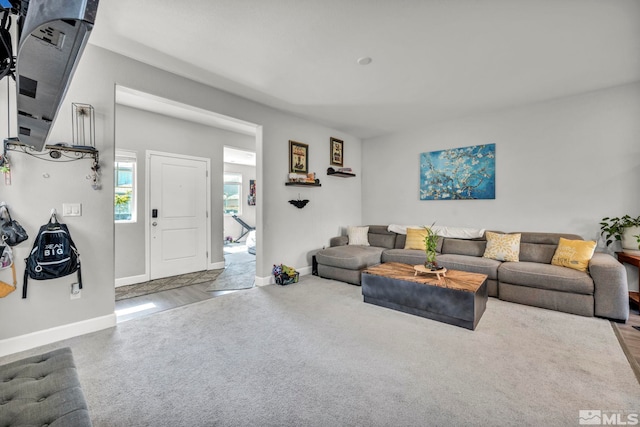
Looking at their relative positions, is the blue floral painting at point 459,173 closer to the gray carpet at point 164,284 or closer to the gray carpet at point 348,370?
the gray carpet at point 348,370

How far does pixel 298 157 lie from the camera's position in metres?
4.68

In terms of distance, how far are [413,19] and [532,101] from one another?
9.51ft

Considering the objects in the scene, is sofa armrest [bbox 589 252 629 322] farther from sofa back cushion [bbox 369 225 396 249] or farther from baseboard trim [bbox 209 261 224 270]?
baseboard trim [bbox 209 261 224 270]

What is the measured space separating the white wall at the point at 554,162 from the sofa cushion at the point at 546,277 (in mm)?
1037

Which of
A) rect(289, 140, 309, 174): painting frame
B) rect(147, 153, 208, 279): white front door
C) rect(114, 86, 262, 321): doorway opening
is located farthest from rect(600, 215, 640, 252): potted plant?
rect(147, 153, 208, 279): white front door

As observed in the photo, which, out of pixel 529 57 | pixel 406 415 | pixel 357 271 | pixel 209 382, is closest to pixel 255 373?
pixel 209 382

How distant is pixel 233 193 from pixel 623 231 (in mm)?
8750

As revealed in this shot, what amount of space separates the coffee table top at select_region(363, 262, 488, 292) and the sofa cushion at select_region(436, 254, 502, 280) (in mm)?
447

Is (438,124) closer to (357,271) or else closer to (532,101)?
(532,101)

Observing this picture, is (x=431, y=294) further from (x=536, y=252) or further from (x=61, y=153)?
(x=61, y=153)

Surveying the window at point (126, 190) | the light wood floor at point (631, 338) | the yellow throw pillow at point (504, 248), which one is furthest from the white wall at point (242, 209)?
the light wood floor at point (631, 338)

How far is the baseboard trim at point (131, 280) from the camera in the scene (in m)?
4.03

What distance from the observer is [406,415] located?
5.09 feet

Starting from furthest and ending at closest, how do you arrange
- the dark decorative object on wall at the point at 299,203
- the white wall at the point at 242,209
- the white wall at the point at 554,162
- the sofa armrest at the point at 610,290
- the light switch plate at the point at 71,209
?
the white wall at the point at 242,209 → the dark decorative object on wall at the point at 299,203 → the white wall at the point at 554,162 → the sofa armrest at the point at 610,290 → the light switch plate at the point at 71,209
